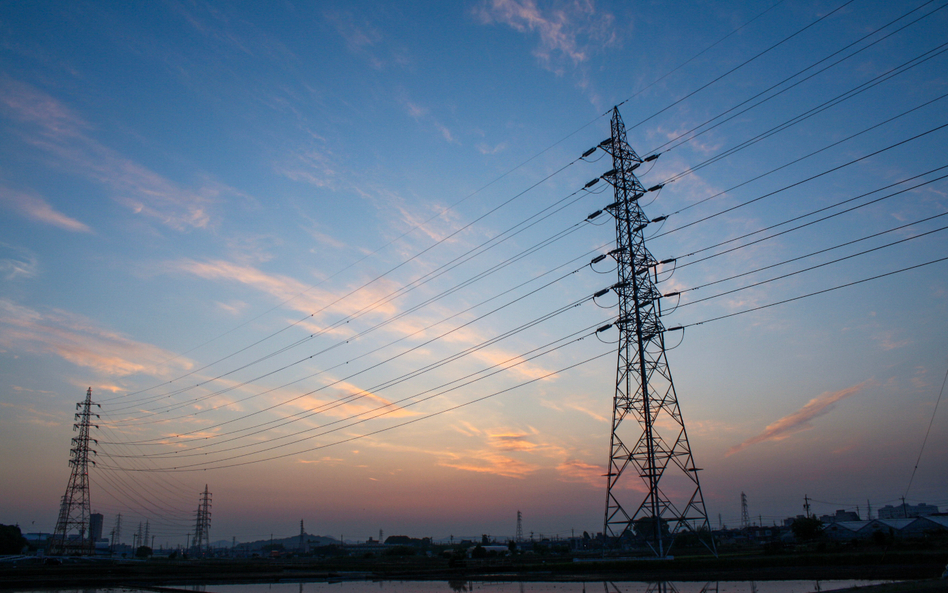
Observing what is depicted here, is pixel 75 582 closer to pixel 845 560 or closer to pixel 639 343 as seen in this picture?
pixel 639 343

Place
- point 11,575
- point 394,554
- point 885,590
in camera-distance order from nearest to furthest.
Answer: point 885,590 < point 11,575 < point 394,554

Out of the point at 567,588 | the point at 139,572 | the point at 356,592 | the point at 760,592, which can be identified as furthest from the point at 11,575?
the point at 760,592

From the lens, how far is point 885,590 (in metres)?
17.2

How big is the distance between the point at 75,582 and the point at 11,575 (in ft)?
40.8

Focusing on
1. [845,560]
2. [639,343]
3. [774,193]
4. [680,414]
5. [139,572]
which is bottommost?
[139,572]

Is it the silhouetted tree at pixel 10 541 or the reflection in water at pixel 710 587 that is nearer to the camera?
the reflection in water at pixel 710 587

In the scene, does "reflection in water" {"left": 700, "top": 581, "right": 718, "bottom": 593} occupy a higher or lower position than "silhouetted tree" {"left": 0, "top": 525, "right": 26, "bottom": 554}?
higher

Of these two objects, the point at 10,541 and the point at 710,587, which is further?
the point at 10,541

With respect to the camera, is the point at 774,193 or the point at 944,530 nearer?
the point at 774,193

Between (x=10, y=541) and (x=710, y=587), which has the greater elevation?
(x=710, y=587)

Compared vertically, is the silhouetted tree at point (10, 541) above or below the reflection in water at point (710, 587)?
below

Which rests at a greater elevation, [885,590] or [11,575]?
[885,590]

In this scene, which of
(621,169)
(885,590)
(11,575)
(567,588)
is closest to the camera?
(885,590)

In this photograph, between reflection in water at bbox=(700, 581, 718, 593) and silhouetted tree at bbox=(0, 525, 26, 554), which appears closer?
reflection in water at bbox=(700, 581, 718, 593)
